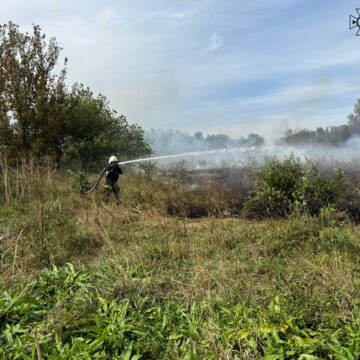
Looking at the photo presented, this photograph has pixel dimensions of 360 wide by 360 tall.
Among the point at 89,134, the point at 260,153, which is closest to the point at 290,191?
the point at 260,153

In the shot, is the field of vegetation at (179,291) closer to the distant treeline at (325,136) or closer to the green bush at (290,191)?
the green bush at (290,191)

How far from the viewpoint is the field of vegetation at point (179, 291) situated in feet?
7.68

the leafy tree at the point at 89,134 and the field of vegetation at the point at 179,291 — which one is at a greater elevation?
the leafy tree at the point at 89,134

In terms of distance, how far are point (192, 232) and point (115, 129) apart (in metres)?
13.2

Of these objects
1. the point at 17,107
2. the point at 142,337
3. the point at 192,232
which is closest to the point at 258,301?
the point at 142,337

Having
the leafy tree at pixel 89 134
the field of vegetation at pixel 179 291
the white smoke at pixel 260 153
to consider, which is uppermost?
the leafy tree at pixel 89 134

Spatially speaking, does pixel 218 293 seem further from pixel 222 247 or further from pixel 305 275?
pixel 222 247

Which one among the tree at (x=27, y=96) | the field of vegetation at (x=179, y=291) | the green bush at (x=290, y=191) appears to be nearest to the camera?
the field of vegetation at (x=179, y=291)

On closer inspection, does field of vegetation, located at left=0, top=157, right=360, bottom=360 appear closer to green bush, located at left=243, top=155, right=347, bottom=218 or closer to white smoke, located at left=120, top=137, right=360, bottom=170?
green bush, located at left=243, top=155, right=347, bottom=218

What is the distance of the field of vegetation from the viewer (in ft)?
7.68

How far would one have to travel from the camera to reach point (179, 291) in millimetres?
3094

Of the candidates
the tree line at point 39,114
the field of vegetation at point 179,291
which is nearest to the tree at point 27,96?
the tree line at point 39,114

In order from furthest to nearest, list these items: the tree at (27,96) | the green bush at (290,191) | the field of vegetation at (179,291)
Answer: the tree at (27,96) → the green bush at (290,191) → the field of vegetation at (179,291)

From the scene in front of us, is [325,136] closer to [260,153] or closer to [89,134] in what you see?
[260,153]
